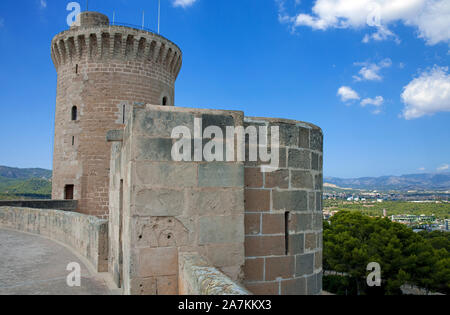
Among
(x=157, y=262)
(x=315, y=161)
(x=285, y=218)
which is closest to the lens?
(x=157, y=262)

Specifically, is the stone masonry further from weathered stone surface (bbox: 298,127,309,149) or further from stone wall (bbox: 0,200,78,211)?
stone wall (bbox: 0,200,78,211)

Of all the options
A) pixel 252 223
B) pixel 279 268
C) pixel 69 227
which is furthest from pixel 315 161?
pixel 69 227

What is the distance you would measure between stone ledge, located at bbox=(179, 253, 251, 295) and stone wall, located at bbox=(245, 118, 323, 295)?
1.11m

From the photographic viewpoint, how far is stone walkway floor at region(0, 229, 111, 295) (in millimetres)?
5688

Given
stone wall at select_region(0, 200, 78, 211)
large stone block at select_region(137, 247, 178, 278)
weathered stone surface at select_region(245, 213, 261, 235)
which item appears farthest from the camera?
stone wall at select_region(0, 200, 78, 211)

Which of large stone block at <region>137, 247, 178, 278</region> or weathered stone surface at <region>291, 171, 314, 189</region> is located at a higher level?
weathered stone surface at <region>291, 171, 314, 189</region>

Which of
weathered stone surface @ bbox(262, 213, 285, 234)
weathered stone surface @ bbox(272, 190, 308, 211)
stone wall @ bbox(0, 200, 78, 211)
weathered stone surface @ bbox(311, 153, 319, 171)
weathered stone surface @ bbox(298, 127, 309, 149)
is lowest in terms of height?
stone wall @ bbox(0, 200, 78, 211)

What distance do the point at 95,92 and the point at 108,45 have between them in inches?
99.9

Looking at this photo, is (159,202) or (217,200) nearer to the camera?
(159,202)

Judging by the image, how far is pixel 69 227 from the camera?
10000 mm

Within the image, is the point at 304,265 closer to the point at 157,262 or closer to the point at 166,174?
the point at 157,262

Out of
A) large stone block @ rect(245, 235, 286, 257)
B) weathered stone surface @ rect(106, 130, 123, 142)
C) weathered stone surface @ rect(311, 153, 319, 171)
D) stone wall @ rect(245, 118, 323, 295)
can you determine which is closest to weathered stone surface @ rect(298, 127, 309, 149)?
stone wall @ rect(245, 118, 323, 295)

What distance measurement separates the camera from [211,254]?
4148 mm

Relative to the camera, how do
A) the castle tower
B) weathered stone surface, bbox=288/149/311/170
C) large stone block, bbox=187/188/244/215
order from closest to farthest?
large stone block, bbox=187/188/244/215 < weathered stone surface, bbox=288/149/311/170 < the castle tower
